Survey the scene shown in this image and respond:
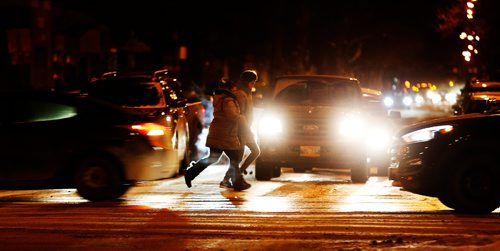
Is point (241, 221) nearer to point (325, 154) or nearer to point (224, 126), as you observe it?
point (224, 126)

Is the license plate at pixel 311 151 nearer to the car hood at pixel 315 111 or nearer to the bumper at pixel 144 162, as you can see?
the car hood at pixel 315 111

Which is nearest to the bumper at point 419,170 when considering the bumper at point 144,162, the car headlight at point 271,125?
the bumper at point 144,162

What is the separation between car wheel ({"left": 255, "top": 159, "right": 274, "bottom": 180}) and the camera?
16.5 meters

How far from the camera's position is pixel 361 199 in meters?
13.3

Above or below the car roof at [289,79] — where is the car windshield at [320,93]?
below

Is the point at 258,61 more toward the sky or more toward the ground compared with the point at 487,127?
more toward the sky

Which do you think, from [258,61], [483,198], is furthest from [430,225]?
[258,61]

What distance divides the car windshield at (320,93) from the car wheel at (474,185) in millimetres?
5434

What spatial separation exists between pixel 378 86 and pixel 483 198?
7036 centimetres

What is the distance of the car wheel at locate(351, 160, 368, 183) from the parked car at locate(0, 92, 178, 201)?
13.8 feet

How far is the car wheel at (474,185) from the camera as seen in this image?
1147 cm

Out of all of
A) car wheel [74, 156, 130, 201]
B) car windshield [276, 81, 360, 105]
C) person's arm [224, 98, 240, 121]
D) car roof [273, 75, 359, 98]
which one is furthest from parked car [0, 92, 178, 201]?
car roof [273, 75, 359, 98]

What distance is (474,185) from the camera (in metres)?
11.5

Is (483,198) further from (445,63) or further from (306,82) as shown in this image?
(445,63)
